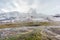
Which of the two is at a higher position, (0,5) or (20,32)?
(0,5)

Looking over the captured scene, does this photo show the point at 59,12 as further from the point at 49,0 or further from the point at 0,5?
the point at 0,5

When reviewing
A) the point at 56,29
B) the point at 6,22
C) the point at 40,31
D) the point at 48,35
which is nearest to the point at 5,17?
the point at 6,22

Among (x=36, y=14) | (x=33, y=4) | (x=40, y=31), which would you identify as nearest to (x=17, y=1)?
(x=33, y=4)

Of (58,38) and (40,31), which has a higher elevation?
(40,31)

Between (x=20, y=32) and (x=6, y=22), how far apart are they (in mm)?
309

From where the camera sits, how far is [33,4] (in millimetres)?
1858

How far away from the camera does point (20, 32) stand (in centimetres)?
181

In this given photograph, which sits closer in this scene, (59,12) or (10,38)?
(10,38)

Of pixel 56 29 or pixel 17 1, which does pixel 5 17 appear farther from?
pixel 56 29

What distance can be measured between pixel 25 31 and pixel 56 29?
56 cm

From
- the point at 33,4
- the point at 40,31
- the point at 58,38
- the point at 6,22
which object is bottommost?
the point at 58,38

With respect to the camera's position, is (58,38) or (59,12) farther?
(59,12)

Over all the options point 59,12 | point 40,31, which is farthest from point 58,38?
point 59,12

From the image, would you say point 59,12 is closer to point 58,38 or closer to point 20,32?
point 58,38
